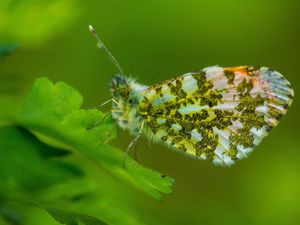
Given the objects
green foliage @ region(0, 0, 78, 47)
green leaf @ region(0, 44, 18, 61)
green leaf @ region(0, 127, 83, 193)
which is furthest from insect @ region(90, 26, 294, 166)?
green leaf @ region(0, 127, 83, 193)

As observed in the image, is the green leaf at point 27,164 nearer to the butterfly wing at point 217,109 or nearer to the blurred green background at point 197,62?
the butterfly wing at point 217,109

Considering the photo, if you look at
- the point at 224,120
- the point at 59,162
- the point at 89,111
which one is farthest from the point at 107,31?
→ the point at 59,162

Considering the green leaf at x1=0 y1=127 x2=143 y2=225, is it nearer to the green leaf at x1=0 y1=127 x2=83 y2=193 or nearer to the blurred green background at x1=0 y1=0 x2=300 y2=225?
the green leaf at x1=0 y1=127 x2=83 y2=193

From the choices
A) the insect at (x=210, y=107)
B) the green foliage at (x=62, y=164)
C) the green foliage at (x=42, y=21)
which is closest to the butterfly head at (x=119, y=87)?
the insect at (x=210, y=107)

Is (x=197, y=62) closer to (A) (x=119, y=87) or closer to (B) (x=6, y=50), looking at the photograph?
(A) (x=119, y=87)

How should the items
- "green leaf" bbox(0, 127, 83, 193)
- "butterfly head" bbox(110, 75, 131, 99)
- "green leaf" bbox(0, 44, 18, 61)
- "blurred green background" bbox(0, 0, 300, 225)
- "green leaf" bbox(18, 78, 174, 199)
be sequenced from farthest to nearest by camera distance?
"blurred green background" bbox(0, 0, 300, 225) → "butterfly head" bbox(110, 75, 131, 99) → "green leaf" bbox(0, 44, 18, 61) → "green leaf" bbox(18, 78, 174, 199) → "green leaf" bbox(0, 127, 83, 193)

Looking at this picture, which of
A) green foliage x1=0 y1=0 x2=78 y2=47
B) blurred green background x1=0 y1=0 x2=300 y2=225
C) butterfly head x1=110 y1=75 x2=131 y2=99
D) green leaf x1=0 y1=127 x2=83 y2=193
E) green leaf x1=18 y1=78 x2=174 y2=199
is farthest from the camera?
blurred green background x1=0 y1=0 x2=300 y2=225

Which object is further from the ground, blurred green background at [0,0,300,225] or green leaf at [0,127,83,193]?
blurred green background at [0,0,300,225]

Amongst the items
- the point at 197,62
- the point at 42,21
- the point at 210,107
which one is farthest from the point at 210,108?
the point at 197,62
